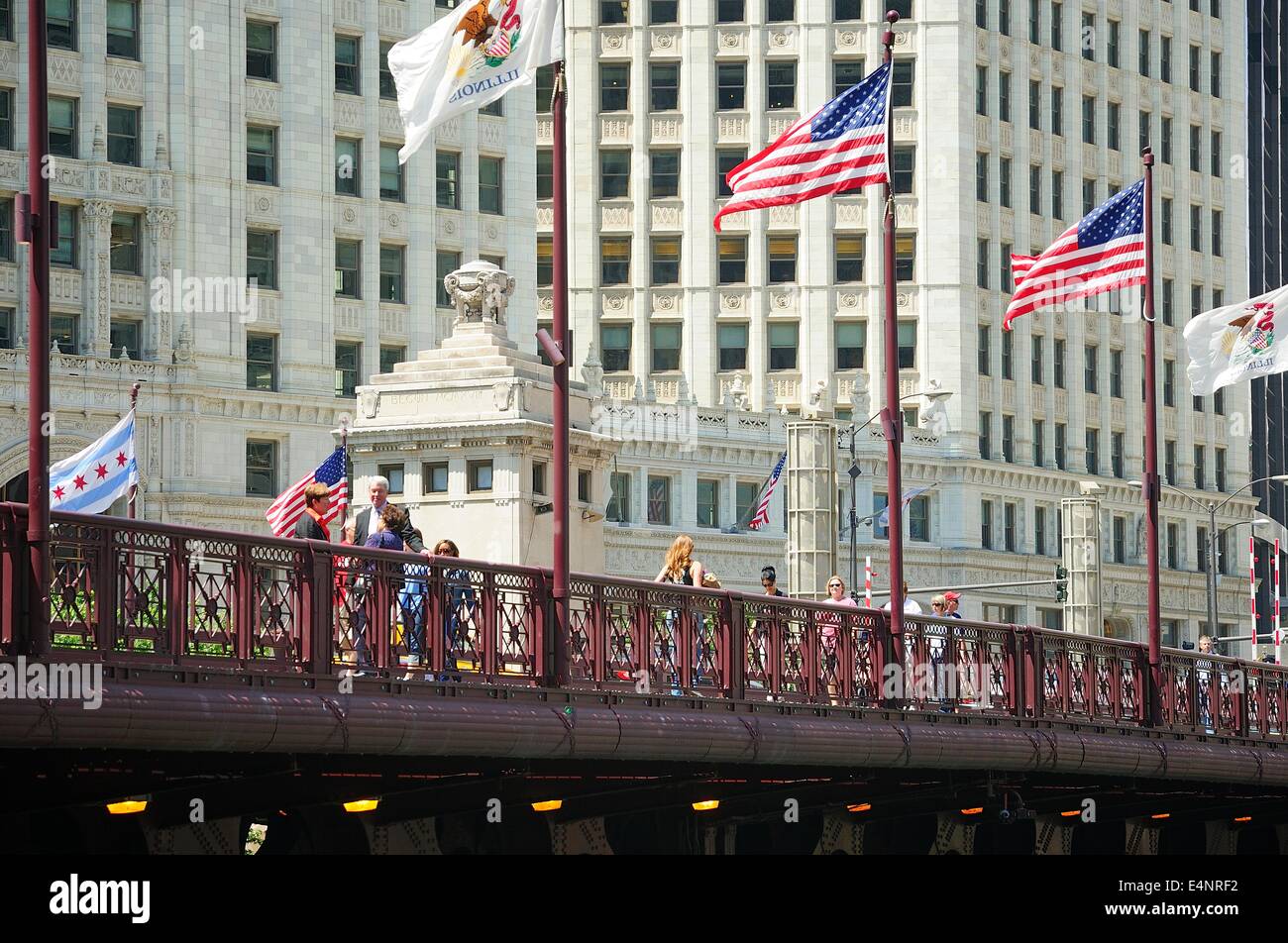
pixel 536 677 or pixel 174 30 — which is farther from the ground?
pixel 174 30

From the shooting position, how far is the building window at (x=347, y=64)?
87188 millimetres

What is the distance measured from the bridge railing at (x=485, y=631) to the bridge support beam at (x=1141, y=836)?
Answer: 740cm

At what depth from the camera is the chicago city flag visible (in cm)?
4297

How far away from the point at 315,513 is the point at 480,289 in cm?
1138

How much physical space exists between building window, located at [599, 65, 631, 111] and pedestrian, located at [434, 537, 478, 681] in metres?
87.1

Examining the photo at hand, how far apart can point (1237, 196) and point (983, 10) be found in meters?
19.5

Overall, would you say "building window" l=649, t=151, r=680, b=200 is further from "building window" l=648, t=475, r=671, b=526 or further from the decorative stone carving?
the decorative stone carving

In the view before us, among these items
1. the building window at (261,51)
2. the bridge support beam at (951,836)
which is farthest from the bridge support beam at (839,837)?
the building window at (261,51)

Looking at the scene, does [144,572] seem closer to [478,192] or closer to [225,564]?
[225,564]

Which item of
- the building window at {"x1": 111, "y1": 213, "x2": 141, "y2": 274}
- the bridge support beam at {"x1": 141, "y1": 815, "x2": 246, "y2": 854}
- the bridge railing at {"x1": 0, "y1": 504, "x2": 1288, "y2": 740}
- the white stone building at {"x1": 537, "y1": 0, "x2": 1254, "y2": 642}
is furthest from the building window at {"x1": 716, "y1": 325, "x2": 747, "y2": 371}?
the bridge support beam at {"x1": 141, "y1": 815, "x2": 246, "y2": 854}

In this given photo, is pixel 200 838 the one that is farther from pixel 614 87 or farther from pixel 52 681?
pixel 614 87

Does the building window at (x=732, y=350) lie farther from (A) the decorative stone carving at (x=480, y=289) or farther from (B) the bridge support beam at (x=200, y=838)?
(B) the bridge support beam at (x=200, y=838)

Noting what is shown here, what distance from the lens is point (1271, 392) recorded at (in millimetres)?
134875

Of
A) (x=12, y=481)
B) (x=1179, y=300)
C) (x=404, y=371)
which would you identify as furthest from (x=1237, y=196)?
(x=404, y=371)
